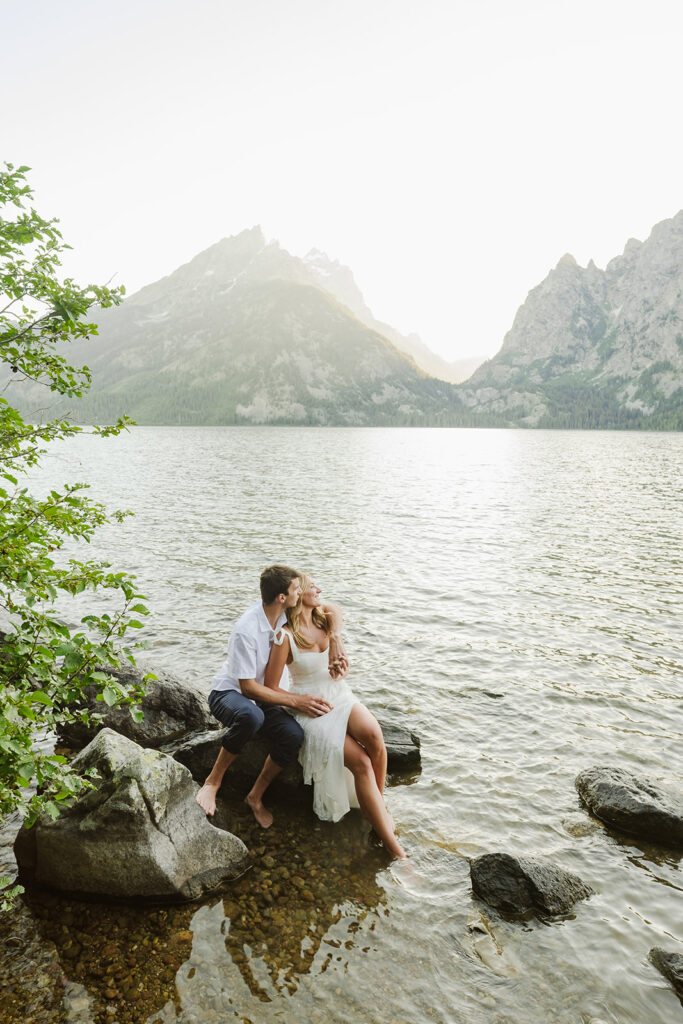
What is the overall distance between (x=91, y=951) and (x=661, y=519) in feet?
145

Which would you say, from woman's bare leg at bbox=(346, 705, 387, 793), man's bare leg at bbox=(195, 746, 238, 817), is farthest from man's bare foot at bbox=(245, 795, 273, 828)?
woman's bare leg at bbox=(346, 705, 387, 793)

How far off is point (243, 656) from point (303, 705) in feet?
4.04

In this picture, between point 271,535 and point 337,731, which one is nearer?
point 337,731

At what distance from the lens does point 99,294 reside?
5.82 m

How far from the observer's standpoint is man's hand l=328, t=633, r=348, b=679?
9672 mm

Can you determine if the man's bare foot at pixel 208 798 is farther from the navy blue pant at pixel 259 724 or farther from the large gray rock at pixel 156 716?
the large gray rock at pixel 156 716

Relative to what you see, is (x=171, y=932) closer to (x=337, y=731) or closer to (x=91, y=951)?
(x=91, y=951)

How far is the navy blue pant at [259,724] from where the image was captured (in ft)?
31.1

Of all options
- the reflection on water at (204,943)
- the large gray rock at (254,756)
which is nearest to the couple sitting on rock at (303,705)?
the large gray rock at (254,756)

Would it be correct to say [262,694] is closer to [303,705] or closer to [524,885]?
[303,705]

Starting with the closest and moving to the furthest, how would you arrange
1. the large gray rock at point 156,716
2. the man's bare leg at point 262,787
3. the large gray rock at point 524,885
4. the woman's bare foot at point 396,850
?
the large gray rock at point 524,885, the woman's bare foot at point 396,850, the man's bare leg at point 262,787, the large gray rock at point 156,716

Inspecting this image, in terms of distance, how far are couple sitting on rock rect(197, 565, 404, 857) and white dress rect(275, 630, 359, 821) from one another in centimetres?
2

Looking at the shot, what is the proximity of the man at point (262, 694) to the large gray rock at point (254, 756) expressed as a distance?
25.5 inches

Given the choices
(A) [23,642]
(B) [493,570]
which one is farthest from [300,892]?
(B) [493,570]
